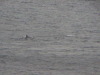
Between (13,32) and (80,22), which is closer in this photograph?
(13,32)

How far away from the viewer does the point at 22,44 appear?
4.04 metres

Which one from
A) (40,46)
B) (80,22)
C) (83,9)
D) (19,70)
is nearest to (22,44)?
(40,46)

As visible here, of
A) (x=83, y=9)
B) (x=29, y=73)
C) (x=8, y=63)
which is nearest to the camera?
(x=29, y=73)

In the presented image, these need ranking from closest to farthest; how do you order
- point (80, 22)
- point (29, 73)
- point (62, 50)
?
point (29, 73), point (62, 50), point (80, 22)

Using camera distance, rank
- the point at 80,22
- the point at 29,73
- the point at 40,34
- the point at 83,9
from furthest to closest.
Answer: the point at 83,9
the point at 80,22
the point at 40,34
the point at 29,73

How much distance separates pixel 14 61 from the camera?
3447mm

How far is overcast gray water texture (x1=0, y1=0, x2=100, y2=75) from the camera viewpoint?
3301mm

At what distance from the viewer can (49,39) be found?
4254mm

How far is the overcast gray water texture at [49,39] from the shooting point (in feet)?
10.8

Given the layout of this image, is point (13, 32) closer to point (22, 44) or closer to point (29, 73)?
point (22, 44)

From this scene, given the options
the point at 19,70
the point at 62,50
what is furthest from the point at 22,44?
the point at 19,70

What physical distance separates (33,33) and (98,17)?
1.36m

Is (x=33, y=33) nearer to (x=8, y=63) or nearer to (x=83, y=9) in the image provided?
(x=8, y=63)

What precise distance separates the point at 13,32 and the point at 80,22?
3.55ft
